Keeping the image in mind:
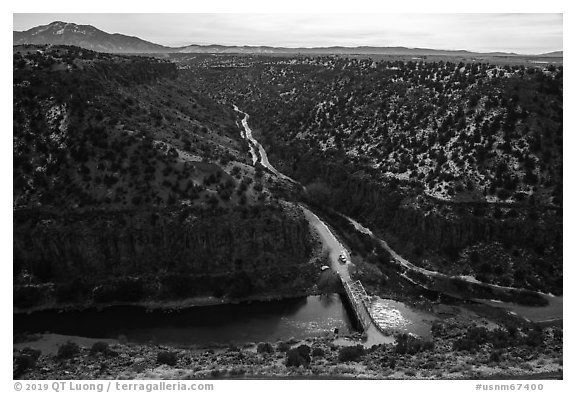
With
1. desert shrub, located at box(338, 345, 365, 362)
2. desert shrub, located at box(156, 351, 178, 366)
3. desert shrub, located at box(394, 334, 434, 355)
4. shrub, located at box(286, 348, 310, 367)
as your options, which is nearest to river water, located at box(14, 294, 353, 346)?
desert shrub, located at box(156, 351, 178, 366)

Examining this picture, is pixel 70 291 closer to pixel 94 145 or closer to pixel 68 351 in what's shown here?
pixel 68 351

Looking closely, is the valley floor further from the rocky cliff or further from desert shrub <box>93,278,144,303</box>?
the rocky cliff

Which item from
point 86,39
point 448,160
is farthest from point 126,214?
point 86,39

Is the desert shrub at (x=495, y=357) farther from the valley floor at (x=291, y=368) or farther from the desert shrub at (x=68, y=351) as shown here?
the desert shrub at (x=68, y=351)

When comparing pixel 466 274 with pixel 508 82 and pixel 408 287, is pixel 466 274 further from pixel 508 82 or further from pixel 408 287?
pixel 508 82

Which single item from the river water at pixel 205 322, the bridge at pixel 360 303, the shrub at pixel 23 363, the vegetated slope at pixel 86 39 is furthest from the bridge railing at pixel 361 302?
the vegetated slope at pixel 86 39

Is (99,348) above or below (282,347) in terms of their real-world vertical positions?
above

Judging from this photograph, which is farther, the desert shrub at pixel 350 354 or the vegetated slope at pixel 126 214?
the vegetated slope at pixel 126 214

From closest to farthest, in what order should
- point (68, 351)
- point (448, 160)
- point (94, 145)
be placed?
1. point (68, 351)
2. point (94, 145)
3. point (448, 160)
